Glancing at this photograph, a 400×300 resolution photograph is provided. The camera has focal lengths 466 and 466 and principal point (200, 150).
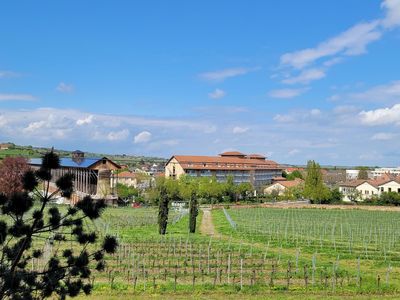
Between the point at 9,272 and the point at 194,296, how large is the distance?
39.1 feet

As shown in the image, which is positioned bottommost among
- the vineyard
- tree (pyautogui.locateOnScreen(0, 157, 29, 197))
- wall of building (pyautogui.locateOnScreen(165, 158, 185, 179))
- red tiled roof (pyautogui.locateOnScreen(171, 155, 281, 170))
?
the vineyard

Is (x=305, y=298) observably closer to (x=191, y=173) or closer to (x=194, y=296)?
(x=194, y=296)

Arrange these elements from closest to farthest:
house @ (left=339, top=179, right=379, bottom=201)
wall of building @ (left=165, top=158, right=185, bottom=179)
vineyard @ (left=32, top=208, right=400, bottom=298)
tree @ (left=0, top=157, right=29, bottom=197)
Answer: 1. tree @ (left=0, top=157, right=29, bottom=197)
2. vineyard @ (left=32, top=208, right=400, bottom=298)
3. house @ (left=339, top=179, right=379, bottom=201)
4. wall of building @ (left=165, top=158, right=185, bottom=179)

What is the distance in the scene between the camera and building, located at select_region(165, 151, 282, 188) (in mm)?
121312

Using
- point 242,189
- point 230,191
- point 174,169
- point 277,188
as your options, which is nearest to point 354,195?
point 277,188

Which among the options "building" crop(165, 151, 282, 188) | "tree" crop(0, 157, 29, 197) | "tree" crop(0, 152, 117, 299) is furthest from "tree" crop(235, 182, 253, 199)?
"tree" crop(0, 152, 117, 299)

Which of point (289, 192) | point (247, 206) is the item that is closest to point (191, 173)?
point (289, 192)

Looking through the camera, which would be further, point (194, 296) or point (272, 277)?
point (272, 277)

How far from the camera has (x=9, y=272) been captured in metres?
7.49

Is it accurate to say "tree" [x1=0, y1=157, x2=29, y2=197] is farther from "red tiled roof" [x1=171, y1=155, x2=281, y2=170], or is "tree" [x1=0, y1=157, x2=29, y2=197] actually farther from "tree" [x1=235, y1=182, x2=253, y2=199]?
"red tiled roof" [x1=171, y1=155, x2=281, y2=170]

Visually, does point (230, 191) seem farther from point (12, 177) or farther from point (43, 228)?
point (43, 228)

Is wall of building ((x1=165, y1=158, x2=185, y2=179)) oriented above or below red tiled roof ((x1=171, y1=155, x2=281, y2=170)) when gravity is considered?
below

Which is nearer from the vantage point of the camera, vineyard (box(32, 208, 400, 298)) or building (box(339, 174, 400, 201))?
vineyard (box(32, 208, 400, 298))

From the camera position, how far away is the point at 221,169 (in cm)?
12756
